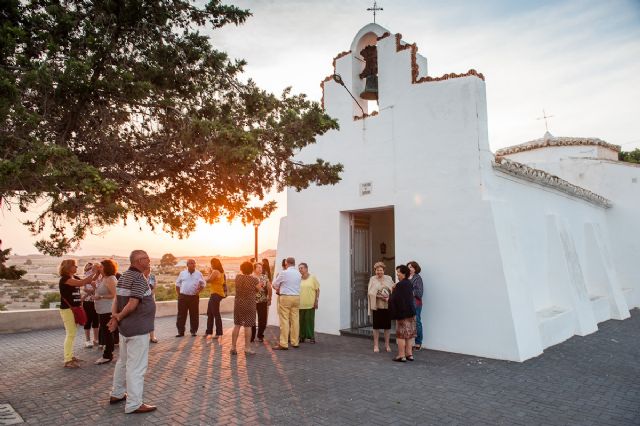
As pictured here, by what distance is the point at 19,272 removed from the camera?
6555mm

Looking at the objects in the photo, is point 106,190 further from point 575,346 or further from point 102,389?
point 575,346

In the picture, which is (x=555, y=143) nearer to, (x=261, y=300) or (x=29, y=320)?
(x=261, y=300)

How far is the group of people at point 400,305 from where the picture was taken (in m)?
7.39

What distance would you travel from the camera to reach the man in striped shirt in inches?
193

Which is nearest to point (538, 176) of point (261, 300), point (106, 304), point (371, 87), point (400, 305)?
point (371, 87)

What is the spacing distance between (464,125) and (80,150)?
736 cm

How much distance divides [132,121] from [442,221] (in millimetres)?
6455

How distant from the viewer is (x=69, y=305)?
7.14m

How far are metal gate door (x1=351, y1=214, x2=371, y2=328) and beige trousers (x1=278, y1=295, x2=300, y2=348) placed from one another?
225 cm

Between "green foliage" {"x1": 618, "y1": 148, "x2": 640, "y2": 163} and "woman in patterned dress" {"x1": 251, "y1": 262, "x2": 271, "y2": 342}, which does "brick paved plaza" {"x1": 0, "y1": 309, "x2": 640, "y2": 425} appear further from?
"green foliage" {"x1": 618, "y1": 148, "x2": 640, "y2": 163}

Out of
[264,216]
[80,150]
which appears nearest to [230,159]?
[264,216]

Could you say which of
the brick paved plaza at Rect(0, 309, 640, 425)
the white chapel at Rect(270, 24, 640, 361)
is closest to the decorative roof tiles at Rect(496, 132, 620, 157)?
the white chapel at Rect(270, 24, 640, 361)

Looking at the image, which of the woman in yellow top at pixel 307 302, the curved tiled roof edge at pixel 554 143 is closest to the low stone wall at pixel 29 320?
the woman in yellow top at pixel 307 302

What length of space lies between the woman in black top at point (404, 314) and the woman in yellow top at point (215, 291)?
435 centimetres
